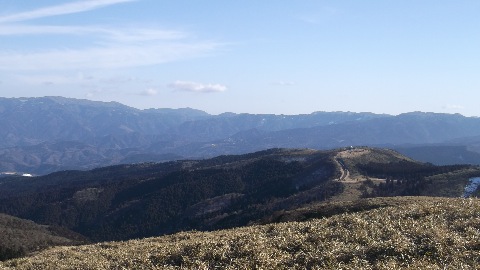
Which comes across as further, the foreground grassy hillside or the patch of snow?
the patch of snow

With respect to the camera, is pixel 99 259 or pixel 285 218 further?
pixel 285 218

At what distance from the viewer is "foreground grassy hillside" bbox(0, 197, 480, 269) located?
25.7 meters

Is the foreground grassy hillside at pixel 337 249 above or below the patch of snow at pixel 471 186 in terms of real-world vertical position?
above

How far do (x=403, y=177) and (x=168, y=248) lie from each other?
158004 mm

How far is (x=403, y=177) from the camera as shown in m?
176

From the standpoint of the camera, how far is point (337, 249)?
91.9 ft

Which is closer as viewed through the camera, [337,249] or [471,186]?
[337,249]

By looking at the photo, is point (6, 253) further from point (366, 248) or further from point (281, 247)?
point (366, 248)

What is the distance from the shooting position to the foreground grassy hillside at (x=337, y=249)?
84.2ft

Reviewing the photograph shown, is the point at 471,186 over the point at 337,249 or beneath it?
beneath

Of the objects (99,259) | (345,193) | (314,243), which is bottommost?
(345,193)

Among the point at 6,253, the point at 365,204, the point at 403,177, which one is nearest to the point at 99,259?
the point at 365,204

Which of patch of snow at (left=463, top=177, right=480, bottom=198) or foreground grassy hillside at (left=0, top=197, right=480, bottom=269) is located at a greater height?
foreground grassy hillside at (left=0, top=197, right=480, bottom=269)

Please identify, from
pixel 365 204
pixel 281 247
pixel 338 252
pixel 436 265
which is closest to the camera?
pixel 436 265
